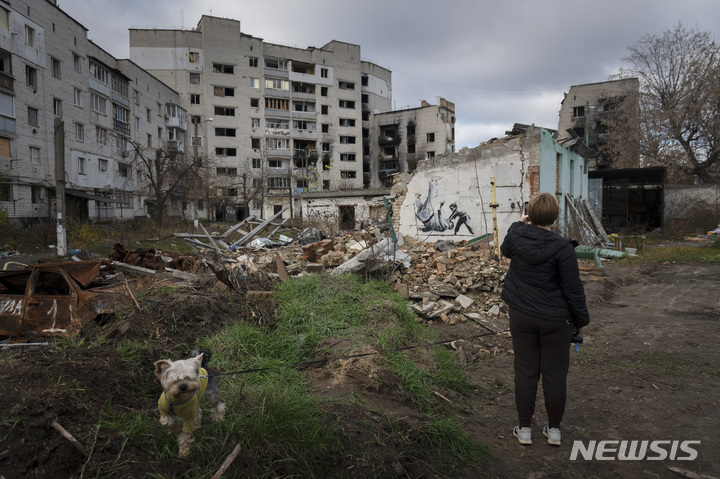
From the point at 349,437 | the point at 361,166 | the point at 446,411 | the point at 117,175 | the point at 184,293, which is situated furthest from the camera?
the point at 361,166

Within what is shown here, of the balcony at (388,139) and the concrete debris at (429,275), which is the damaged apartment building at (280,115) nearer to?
the balcony at (388,139)

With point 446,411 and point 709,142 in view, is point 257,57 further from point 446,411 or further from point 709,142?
point 446,411

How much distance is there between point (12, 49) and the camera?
76.1ft

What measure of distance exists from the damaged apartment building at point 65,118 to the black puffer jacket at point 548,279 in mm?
16972

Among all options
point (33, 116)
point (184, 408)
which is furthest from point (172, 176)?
point (184, 408)

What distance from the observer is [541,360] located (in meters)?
2.97

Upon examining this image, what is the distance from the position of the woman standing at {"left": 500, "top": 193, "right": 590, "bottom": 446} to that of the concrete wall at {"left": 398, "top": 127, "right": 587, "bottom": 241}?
10.1m

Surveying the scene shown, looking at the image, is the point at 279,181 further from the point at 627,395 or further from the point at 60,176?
the point at 627,395

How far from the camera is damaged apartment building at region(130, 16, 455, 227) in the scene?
4644 centimetres

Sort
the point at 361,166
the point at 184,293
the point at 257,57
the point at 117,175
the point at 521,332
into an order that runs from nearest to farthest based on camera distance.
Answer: the point at 521,332, the point at 184,293, the point at 117,175, the point at 257,57, the point at 361,166

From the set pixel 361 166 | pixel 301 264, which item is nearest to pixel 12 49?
pixel 301 264

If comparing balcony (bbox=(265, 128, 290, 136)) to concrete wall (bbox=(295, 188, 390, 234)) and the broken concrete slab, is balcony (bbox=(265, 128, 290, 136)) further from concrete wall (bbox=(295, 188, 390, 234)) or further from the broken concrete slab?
the broken concrete slab

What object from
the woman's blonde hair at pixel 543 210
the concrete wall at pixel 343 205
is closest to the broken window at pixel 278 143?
the concrete wall at pixel 343 205

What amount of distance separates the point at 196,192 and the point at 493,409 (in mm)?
Result: 35609
